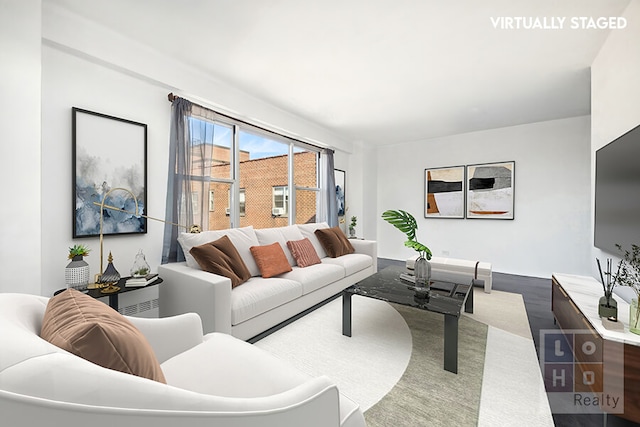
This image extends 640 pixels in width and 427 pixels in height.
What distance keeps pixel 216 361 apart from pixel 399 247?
5.41 metres

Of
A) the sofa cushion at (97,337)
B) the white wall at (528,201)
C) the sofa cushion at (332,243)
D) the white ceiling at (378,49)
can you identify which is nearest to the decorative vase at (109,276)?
the sofa cushion at (97,337)

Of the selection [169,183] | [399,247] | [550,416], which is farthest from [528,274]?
[169,183]

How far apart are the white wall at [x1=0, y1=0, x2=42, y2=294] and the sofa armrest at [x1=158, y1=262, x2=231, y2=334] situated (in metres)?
0.85

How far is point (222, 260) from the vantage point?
2.49m

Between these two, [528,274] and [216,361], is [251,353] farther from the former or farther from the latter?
[528,274]

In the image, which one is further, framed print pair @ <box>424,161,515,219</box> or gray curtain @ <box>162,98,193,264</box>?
framed print pair @ <box>424,161,515,219</box>

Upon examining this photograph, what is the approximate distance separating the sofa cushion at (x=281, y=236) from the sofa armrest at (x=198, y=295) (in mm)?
950

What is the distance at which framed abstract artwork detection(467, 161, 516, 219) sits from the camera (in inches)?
192

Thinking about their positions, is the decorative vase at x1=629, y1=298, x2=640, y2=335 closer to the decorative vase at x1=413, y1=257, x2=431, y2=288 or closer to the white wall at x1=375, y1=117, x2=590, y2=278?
the decorative vase at x1=413, y1=257, x2=431, y2=288

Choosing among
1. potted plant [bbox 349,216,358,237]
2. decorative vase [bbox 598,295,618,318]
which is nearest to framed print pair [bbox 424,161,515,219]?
potted plant [bbox 349,216,358,237]

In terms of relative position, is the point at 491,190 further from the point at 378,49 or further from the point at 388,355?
the point at 388,355

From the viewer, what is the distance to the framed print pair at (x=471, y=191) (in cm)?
491

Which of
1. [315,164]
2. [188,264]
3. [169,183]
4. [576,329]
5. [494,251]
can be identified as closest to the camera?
[576,329]

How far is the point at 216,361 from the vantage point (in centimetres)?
125
